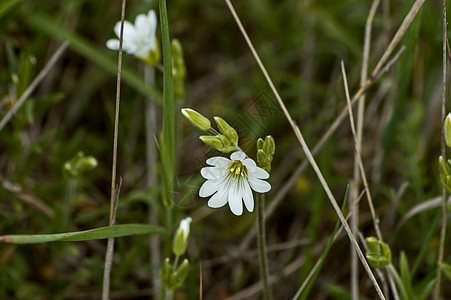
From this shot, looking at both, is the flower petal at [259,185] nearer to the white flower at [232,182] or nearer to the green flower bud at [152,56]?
the white flower at [232,182]

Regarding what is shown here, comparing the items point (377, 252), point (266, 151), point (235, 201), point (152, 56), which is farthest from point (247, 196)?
point (152, 56)

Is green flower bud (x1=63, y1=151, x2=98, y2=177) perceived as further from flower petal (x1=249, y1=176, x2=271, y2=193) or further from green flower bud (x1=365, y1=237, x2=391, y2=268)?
green flower bud (x1=365, y1=237, x2=391, y2=268)

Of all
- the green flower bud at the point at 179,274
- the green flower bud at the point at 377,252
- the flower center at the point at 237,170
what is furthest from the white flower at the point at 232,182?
the green flower bud at the point at 377,252

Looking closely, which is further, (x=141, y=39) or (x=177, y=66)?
(x=141, y=39)

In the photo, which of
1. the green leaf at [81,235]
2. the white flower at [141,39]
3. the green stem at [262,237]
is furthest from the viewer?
the white flower at [141,39]

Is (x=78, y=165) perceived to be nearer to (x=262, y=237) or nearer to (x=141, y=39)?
(x=141, y=39)

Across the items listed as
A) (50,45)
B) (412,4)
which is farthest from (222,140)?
(50,45)

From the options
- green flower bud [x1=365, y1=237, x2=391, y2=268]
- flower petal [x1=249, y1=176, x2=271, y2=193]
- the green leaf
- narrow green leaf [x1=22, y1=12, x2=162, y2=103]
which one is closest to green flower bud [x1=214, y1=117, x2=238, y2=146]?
flower petal [x1=249, y1=176, x2=271, y2=193]

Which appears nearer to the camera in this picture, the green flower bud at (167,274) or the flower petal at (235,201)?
the flower petal at (235,201)
